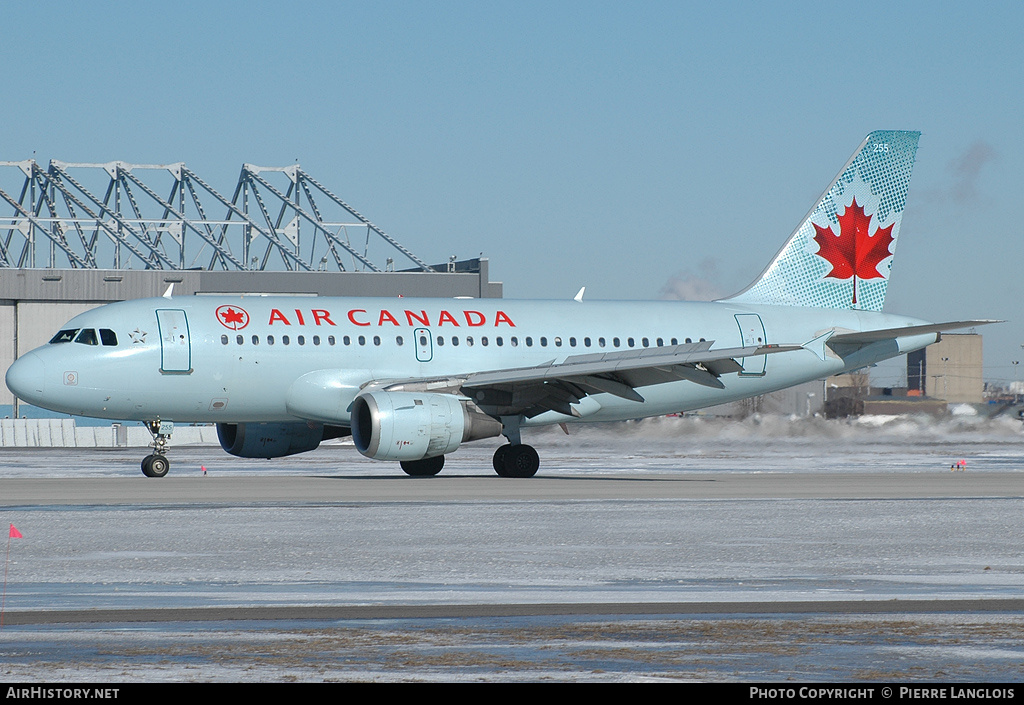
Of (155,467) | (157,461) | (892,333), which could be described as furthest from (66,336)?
(892,333)

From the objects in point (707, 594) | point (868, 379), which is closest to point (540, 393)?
point (707, 594)

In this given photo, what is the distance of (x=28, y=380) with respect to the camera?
29.2 m

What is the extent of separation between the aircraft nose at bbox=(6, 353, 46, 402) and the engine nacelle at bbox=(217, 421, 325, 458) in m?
4.51

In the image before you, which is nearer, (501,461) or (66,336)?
(66,336)

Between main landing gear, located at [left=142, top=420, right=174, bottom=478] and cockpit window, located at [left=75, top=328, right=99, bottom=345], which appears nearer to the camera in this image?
main landing gear, located at [left=142, top=420, right=174, bottom=478]

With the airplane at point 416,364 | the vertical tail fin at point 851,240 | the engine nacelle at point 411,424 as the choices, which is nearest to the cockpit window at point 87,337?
the airplane at point 416,364

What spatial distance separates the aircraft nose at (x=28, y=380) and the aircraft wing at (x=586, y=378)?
23.9 feet

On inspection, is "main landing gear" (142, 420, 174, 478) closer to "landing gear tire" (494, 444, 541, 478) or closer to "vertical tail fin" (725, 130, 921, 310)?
"landing gear tire" (494, 444, 541, 478)

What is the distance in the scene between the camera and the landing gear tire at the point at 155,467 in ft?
96.3

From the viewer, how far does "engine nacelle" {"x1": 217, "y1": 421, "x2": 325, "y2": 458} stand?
3244cm

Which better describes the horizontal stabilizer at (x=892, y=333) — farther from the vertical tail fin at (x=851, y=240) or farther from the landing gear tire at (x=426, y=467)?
the landing gear tire at (x=426, y=467)

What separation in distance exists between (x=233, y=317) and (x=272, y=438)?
3.50 metres

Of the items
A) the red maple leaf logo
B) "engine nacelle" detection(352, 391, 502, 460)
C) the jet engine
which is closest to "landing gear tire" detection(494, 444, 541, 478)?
"engine nacelle" detection(352, 391, 502, 460)

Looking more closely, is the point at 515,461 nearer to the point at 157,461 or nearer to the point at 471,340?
the point at 471,340
